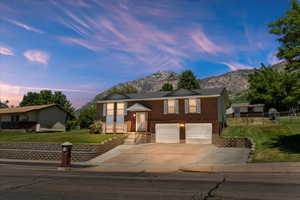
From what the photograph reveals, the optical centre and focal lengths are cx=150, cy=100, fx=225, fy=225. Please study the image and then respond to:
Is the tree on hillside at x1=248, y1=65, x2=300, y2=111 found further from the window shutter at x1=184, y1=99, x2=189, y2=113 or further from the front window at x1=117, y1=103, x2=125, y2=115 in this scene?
the front window at x1=117, y1=103, x2=125, y2=115

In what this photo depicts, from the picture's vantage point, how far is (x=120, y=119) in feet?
103

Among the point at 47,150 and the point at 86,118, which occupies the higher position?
the point at 86,118

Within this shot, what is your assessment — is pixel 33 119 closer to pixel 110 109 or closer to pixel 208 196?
pixel 110 109

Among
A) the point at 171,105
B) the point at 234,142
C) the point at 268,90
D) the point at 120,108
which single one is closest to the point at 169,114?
the point at 171,105

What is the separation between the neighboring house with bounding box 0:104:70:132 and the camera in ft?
132

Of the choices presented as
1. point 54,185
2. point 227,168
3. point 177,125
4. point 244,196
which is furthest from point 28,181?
point 177,125

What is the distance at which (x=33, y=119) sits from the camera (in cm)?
4116

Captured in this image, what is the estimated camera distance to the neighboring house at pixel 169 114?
27391 millimetres

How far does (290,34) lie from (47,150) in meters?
24.0

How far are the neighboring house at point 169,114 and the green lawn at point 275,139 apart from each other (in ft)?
10.0

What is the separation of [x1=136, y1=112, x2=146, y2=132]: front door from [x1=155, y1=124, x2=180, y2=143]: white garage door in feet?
6.31

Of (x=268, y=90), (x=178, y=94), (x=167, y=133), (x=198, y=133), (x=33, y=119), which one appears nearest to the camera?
(x=198, y=133)

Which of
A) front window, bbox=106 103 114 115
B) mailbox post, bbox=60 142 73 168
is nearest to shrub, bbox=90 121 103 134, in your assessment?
front window, bbox=106 103 114 115

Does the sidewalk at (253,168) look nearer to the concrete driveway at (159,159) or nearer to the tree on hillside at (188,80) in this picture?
the concrete driveway at (159,159)
